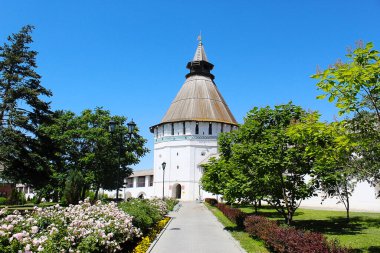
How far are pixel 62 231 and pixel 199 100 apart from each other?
55515 millimetres

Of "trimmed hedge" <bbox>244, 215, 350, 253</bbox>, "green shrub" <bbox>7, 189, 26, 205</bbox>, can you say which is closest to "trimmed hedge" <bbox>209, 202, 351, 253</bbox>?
"trimmed hedge" <bbox>244, 215, 350, 253</bbox>

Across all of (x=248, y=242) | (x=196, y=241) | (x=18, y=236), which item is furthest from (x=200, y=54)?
(x=18, y=236)

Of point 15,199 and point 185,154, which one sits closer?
point 15,199

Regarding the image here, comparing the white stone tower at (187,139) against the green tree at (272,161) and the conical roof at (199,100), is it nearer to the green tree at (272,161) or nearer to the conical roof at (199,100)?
the conical roof at (199,100)

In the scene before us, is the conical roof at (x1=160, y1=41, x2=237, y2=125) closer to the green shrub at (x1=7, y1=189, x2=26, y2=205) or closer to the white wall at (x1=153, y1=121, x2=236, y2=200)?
the white wall at (x1=153, y1=121, x2=236, y2=200)

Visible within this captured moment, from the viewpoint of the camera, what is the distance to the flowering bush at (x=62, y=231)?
6.43 meters

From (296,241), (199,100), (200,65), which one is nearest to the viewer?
(296,241)

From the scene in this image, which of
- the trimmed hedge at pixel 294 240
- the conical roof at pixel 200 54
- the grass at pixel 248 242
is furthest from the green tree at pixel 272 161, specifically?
the conical roof at pixel 200 54

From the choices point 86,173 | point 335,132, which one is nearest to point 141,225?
point 335,132

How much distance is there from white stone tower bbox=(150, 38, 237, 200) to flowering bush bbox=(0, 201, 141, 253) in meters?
44.0

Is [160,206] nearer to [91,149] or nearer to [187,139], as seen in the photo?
[91,149]

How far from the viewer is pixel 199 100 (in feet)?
206

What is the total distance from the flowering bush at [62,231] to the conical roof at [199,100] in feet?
159

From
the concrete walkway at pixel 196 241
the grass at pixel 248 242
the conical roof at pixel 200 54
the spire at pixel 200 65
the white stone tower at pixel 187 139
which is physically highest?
the conical roof at pixel 200 54
